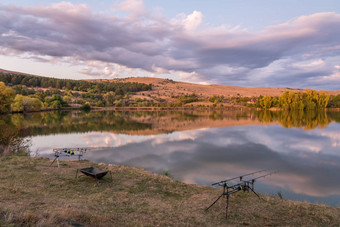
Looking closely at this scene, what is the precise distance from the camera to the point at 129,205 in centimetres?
838

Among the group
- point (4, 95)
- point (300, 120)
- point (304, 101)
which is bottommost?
point (300, 120)

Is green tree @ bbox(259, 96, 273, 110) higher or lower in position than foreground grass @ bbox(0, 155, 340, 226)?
higher

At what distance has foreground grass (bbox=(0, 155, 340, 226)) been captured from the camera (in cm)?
630

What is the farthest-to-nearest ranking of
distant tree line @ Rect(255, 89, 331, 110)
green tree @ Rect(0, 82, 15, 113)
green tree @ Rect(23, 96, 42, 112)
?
→ distant tree line @ Rect(255, 89, 331, 110) → green tree @ Rect(23, 96, 42, 112) → green tree @ Rect(0, 82, 15, 113)

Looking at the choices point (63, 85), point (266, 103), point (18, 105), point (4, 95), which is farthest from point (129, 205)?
point (63, 85)

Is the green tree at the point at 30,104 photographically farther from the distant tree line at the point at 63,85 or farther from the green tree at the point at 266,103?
the green tree at the point at 266,103

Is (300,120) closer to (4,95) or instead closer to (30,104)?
(4,95)

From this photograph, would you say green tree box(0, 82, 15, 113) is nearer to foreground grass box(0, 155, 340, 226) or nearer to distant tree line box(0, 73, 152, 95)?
foreground grass box(0, 155, 340, 226)

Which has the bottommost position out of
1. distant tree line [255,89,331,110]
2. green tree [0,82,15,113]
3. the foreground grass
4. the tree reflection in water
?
the foreground grass

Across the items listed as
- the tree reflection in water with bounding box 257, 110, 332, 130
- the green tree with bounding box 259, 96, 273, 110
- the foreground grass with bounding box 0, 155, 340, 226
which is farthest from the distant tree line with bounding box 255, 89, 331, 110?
the foreground grass with bounding box 0, 155, 340, 226

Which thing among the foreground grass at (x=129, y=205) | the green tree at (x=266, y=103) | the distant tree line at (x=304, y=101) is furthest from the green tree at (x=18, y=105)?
the distant tree line at (x=304, y=101)

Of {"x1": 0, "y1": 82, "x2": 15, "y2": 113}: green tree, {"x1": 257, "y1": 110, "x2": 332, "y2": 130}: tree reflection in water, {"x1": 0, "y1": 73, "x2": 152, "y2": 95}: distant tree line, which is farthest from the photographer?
{"x1": 0, "y1": 73, "x2": 152, "y2": 95}: distant tree line

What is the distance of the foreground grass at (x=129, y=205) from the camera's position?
630 cm

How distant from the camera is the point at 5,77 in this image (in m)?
117
